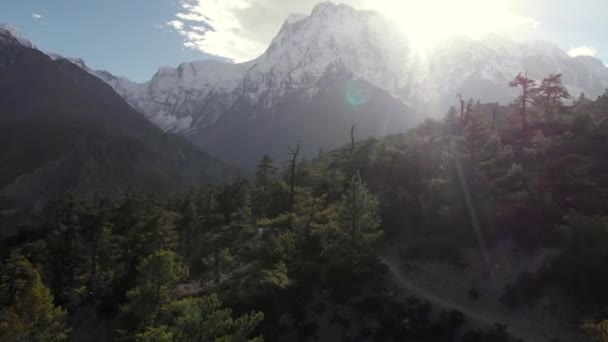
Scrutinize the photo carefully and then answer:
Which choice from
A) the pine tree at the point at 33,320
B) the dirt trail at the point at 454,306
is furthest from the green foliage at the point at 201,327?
the dirt trail at the point at 454,306

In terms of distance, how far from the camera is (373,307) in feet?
142

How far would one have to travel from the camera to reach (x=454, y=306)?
42344 mm

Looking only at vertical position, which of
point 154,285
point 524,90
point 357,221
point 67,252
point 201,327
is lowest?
point 67,252

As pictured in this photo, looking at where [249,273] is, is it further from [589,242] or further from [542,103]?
[542,103]

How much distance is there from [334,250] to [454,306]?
439 inches

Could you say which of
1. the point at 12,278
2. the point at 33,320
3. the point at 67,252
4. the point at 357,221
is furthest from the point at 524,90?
the point at 12,278

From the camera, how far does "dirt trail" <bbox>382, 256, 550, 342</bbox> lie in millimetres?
37656

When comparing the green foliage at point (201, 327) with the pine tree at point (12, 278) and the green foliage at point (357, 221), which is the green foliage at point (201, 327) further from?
the pine tree at point (12, 278)

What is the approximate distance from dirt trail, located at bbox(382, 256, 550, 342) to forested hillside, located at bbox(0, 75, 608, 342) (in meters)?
0.67

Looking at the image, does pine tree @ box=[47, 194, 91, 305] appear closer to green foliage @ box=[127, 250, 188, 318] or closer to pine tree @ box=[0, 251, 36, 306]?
pine tree @ box=[0, 251, 36, 306]

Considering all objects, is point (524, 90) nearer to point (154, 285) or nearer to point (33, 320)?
point (154, 285)

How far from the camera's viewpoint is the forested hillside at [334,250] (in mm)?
38812

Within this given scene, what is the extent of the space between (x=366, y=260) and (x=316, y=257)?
482 centimetres

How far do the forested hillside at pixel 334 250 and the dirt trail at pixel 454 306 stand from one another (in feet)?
2.19
